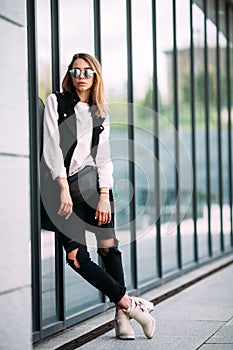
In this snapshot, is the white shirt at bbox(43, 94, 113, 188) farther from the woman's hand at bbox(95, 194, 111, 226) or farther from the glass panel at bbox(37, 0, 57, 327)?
the glass panel at bbox(37, 0, 57, 327)

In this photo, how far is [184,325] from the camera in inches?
250

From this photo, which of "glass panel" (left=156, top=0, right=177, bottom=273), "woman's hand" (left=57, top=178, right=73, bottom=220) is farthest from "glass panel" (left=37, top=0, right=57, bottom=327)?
"glass panel" (left=156, top=0, right=177, bottom=273)

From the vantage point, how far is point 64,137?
5.83m

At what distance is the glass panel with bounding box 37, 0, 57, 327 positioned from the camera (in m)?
5.96

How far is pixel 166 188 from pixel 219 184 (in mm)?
2693

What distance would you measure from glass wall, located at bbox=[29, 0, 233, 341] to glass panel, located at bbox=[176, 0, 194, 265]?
0.01 metres

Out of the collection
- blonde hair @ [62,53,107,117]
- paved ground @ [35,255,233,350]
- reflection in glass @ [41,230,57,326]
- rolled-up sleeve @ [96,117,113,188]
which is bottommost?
paved ground @ [35,255,233,350]

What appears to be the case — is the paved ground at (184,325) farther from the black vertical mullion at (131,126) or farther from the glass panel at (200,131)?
the glass panel at (200,131)

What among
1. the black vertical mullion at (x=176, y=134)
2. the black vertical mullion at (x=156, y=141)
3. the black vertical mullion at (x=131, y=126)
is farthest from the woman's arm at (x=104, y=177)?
the black vertical mullion at (x=176, y=134)

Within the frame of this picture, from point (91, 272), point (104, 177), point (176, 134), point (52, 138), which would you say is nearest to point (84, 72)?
point (52, 138)

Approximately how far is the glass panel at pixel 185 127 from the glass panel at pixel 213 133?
1.12 m

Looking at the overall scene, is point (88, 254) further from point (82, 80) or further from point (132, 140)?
point (132, 140)

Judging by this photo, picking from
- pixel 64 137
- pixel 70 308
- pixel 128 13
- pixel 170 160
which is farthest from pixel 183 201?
pixel 64 137

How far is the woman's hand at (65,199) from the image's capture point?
18.3 ft
